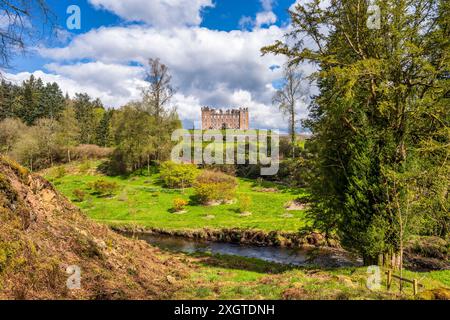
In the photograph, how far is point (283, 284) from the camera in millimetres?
10539

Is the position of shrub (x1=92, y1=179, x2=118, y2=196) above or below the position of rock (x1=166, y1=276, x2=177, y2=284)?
above

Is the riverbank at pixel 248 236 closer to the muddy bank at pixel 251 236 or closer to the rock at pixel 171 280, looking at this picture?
the muddy bank at pixel 251 236

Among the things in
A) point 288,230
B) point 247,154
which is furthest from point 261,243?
point 247,154

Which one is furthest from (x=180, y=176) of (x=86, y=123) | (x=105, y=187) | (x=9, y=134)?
(x=86, y=123)

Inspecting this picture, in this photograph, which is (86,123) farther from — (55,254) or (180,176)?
(55,254)

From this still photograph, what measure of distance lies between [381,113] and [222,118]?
475ft

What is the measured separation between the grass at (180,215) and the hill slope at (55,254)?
15330 mm

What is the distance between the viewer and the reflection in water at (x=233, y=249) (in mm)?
20828

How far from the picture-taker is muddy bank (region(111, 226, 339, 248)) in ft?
78.1

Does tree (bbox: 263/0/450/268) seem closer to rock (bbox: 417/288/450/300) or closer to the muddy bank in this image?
rock (bbox: 417/288/450/300)

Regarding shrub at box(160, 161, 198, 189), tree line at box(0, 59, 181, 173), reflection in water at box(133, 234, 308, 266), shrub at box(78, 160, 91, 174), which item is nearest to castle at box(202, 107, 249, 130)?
tree line at box(0, 59, 181, 173)

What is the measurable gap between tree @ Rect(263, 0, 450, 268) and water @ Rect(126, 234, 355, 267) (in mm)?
5867
